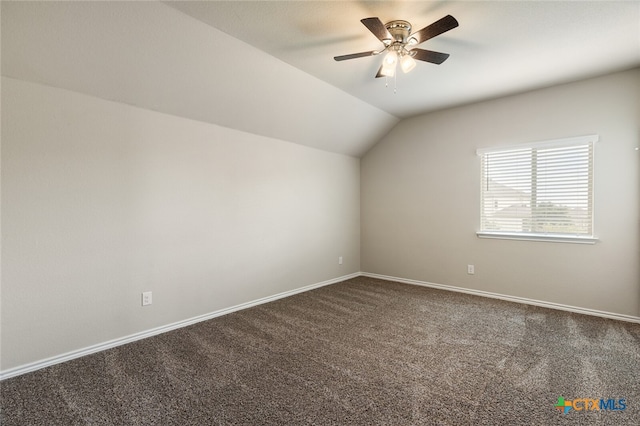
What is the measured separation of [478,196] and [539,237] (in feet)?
2.78

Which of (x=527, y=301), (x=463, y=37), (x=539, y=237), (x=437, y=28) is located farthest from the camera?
(x=527, y=301)

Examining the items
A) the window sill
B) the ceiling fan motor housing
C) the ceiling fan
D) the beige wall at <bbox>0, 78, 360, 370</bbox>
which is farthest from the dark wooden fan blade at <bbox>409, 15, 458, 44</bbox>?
the window sill

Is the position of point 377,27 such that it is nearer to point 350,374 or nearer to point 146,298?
point 350,374

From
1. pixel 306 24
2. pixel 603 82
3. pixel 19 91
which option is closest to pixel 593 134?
pixel 603 82

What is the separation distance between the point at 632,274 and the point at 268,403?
12.4 feet

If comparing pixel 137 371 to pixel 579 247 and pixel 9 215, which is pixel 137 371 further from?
A: pixel 579 247

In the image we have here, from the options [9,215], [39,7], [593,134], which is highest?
[39,7]

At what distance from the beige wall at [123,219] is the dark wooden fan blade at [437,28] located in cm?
223

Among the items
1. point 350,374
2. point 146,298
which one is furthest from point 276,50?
point 350,374

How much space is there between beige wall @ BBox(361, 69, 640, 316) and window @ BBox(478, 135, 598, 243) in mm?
99

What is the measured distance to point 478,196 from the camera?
407 centimetres

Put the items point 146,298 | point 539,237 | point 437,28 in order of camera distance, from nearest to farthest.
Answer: point 437,28 → point 146,298 → point 539,237

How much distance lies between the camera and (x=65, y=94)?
2377 millimetres

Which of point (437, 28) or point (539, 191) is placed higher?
point (437, 28)
